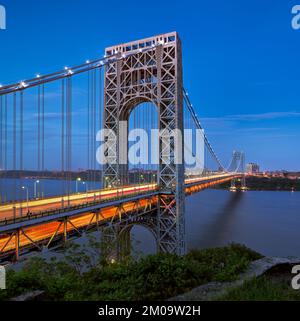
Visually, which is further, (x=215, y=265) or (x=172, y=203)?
(x=172, y=203)

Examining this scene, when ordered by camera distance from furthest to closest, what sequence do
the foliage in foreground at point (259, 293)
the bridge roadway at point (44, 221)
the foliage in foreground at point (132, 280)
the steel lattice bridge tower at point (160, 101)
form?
the steel lattice bridge tower at point (160, 101) → the bridge roadway at point (44, 221) → the foliage in foreground at point (132, 280) → the foliage in foreground at point (259, 293)

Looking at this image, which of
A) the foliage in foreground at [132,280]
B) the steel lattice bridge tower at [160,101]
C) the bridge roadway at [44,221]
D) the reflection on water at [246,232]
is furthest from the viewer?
the reflection on water at [246,232]

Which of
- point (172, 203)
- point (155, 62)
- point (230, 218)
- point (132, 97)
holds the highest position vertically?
point (155, 62)

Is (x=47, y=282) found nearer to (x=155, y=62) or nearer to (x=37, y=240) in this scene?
(x=37, y=240)

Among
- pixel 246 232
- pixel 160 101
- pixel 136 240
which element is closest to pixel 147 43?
pixel 160 101

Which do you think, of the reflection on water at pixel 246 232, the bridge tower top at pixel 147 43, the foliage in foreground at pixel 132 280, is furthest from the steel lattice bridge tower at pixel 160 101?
the foliage in foreground at pixel 132 280

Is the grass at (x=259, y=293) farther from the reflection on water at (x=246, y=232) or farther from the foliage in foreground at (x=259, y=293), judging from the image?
the reflection on water at (x=246, y=232)

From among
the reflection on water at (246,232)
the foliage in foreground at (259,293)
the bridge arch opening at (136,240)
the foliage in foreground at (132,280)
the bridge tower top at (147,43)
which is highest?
the bridge tower top at (147,43)
